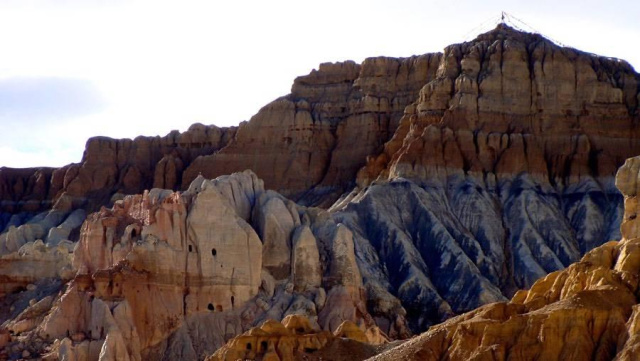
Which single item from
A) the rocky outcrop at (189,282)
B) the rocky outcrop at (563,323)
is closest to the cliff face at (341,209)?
the rocky outcrop at (189,282)

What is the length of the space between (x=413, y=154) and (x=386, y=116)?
12264 mm

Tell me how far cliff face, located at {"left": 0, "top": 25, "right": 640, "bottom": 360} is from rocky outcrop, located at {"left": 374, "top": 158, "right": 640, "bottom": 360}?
59.6ft

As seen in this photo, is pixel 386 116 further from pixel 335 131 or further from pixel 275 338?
pixel 275 338

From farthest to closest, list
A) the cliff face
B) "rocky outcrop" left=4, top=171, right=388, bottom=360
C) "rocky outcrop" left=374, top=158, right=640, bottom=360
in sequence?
the cliff face, "rocky outcrop" left=4, top=171, right=388, bottom=360, "rocky outcrop" left=374, top=158, right=640, bottom=360

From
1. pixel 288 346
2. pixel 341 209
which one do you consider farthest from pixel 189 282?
pixel 288 346

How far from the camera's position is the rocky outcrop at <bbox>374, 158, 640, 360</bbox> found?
6088 centimetres

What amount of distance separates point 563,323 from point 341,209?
64.8 meters

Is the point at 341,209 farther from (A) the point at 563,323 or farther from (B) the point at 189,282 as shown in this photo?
(A) the point at 563,323

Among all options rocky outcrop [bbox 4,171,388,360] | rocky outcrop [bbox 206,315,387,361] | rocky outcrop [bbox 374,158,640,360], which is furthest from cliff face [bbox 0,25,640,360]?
rocky outcrop [bbox 374,158,640,360]

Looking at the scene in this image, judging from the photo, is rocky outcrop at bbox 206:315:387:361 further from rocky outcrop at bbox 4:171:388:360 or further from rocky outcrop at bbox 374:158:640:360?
rocky outcrop at bbox 4:171:388:360

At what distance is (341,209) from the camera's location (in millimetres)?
125875

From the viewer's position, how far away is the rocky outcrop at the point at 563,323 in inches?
2397

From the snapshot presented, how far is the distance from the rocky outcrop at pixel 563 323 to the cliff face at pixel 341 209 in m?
18.2

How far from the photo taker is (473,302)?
368 feet
